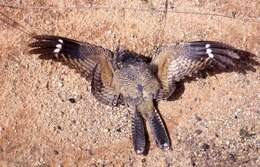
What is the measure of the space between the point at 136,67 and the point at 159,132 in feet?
2.93

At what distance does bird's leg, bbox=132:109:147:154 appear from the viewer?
1014 centimetres

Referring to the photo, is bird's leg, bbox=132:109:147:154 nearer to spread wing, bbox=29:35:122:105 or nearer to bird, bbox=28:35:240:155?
bird, bbox=28:35:240:155

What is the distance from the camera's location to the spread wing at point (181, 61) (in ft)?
34.3

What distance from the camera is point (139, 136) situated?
10.2 metres

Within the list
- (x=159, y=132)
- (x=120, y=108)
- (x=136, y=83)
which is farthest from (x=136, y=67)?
(x=159, y=132)

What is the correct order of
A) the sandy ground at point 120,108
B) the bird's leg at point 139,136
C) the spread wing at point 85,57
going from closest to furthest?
the bird's leg at point 139,136 → the sandy ground at point 120,108 → the spread wing at point 85,57

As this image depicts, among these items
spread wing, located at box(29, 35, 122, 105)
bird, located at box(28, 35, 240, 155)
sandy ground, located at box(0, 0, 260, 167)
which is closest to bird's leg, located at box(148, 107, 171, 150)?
bird, located at box(28, 35, 240, 155)

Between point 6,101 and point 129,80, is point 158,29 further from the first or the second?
point 6,101

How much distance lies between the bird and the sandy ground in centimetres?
19

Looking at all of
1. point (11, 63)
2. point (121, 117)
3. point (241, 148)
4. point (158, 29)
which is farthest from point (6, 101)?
point (241, 148)

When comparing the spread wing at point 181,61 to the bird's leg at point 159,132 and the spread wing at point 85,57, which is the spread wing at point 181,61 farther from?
the spread wing at point 85,57

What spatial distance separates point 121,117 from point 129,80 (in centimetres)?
48

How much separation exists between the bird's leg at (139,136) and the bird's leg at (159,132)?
0.12 m

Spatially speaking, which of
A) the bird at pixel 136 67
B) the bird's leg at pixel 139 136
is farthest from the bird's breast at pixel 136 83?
the bird's leg at pixel 139 136
